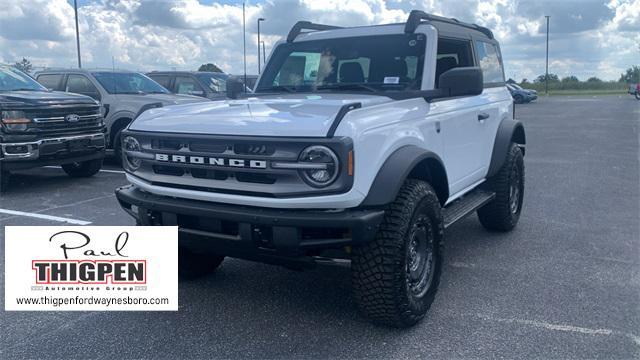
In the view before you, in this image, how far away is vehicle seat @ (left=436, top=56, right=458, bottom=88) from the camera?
15.1ft

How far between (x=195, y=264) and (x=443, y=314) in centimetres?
189

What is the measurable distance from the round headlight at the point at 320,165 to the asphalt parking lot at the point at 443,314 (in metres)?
0.67

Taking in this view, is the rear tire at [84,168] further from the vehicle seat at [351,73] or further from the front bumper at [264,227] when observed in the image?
the front bumper at [264,227]

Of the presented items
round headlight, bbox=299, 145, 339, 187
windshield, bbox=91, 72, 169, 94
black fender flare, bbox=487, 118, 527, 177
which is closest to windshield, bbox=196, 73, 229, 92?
windshield, bbox=91, 72, 169, 94

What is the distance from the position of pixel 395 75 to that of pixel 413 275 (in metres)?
1.65

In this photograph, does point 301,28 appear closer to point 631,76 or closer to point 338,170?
point 338,170

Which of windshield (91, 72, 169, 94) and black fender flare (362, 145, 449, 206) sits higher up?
windshield (91, 72, 169, 94)

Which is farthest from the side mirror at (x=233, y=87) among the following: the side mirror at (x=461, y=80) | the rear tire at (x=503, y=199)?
the rear tire at (x=503, y=199)

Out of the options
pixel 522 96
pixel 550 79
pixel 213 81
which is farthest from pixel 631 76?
pixel 213 81

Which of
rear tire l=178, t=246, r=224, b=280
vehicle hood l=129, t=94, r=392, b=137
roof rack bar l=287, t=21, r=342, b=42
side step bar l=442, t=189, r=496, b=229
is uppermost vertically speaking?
roof rack bar l=287, t=21, r=342, b=42

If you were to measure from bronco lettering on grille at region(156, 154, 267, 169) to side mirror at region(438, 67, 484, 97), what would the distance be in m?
1.52

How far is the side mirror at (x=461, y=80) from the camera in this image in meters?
3.96

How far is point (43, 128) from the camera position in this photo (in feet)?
26.8

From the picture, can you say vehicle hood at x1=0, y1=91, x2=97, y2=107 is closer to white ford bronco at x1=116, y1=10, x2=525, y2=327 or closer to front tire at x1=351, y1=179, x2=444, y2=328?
white ford bronco at x1=116, y1=10, x2=525, y2=327
